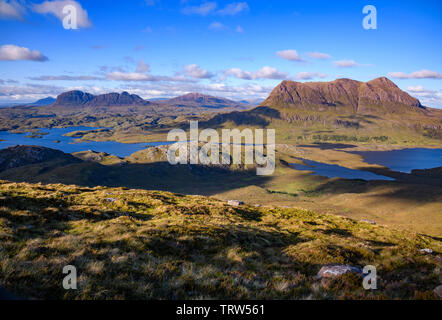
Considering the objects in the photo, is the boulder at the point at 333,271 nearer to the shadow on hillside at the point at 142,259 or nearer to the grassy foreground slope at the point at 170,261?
the grassy foreground slope at the point at 170,261

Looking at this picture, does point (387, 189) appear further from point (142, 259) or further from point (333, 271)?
point (142, 259)

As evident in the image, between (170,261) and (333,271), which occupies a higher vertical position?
(170,261)

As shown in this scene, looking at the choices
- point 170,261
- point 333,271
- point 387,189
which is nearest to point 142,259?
point 170,261

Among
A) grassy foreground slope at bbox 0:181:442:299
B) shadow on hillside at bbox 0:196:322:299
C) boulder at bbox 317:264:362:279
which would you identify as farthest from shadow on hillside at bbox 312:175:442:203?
shadow on hillside at bbox 0:196:322:299

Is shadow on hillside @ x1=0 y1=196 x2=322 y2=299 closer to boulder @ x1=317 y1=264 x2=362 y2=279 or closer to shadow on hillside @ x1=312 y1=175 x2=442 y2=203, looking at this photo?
boulder @ x1=317 y1=264 x2=362 y2=279

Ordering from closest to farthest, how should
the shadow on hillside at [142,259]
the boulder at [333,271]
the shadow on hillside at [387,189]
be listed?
the shadow on hillside at [142,259] → the boulder at [333,271] → the shadow on hillside at [387,189]

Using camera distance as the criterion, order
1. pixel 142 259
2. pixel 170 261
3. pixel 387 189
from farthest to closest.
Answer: pixel 387 189 → pixel 170 261 → pixel 142 259

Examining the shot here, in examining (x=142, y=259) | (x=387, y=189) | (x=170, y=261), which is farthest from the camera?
(x=387, y=189)

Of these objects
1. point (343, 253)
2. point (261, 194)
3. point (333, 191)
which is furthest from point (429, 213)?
point (343, 253)

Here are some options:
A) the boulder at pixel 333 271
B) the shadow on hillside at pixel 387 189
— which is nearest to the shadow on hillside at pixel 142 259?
the boulder at pixel 333 271

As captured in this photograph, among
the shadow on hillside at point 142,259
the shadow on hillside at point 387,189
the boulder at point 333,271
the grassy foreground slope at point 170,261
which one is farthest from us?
the shadow on hillside at point 387,189
